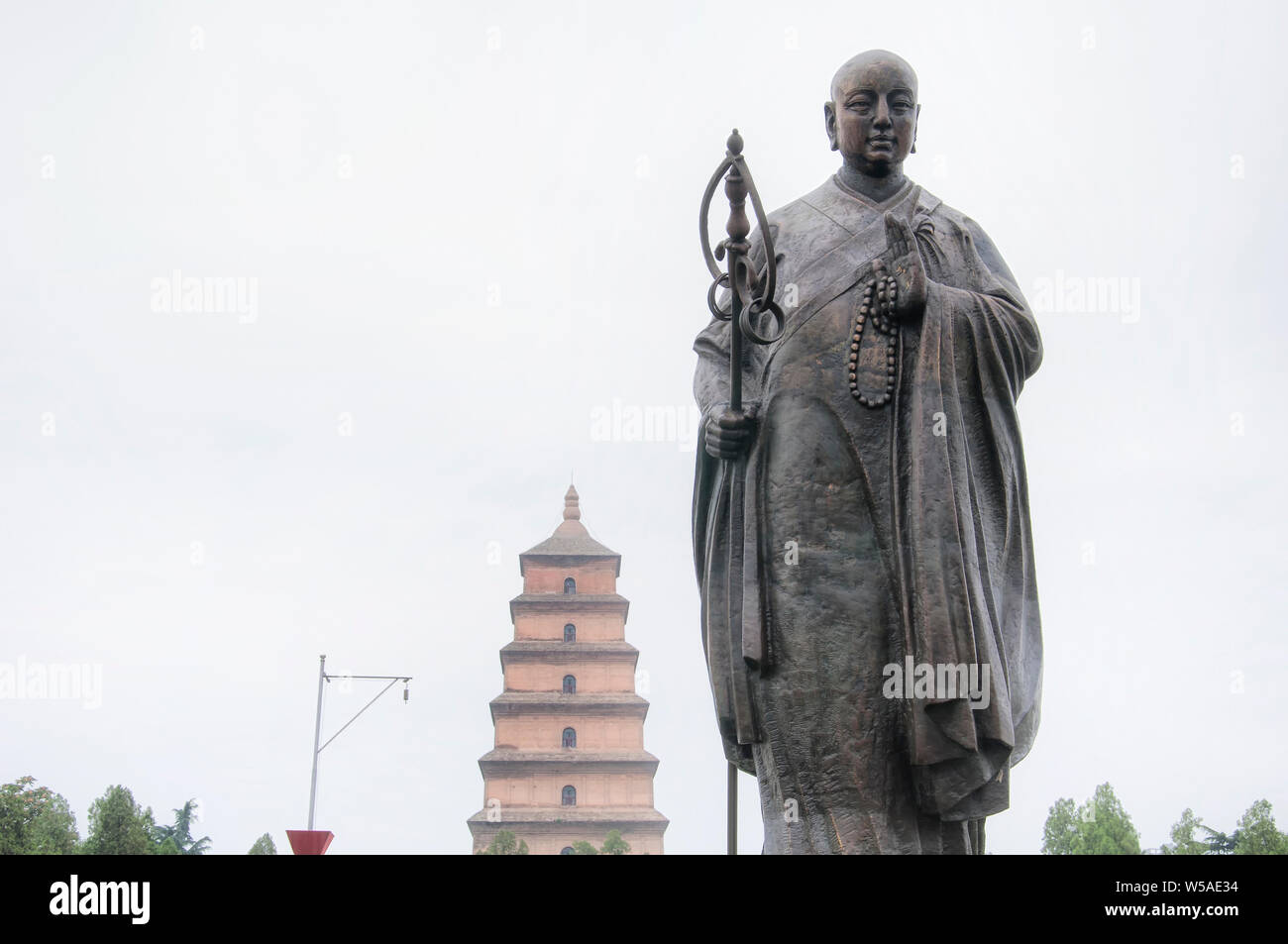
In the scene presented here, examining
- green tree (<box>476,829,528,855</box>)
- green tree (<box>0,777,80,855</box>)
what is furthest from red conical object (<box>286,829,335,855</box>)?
green tree (<box>476,829,528,855</box>)

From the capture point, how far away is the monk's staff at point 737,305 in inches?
220

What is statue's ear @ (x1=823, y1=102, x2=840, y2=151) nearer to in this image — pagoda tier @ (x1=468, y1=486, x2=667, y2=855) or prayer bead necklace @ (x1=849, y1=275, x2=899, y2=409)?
prayer bead necklace @ (x1=849, y1=275, x2=899, y2=409)

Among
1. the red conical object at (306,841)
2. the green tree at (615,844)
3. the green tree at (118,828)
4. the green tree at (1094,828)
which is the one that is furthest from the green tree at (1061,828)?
the red conical object at (306,841)

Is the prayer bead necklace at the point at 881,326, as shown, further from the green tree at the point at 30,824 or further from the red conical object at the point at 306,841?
the green tree at the point at 30,824

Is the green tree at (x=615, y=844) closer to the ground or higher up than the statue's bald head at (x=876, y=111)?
closer to the ground

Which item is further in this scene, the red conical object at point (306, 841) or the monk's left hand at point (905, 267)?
the red conical object at point (306, 841)

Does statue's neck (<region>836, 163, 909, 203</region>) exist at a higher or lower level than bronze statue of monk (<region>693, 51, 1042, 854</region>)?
higher

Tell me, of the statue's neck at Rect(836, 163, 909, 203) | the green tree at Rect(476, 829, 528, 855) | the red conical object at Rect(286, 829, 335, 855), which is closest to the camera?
the statue's neck at Rect(836, 163, 909, 203)

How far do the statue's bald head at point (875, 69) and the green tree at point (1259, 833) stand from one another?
3571cm

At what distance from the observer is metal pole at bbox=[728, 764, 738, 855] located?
610cm

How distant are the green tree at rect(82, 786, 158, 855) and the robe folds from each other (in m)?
36.0

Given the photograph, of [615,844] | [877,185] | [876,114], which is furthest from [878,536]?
[615,844]

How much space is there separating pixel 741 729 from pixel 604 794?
2416 inches
